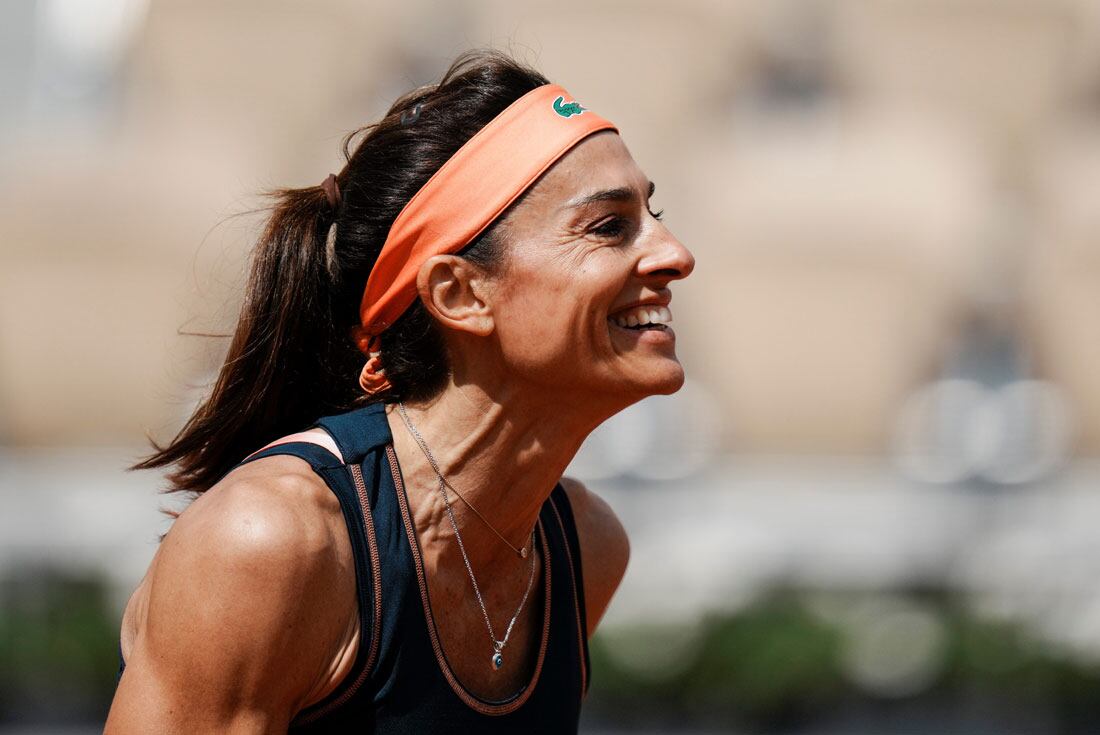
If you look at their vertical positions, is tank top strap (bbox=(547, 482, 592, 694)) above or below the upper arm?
above

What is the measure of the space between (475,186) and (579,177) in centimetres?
19

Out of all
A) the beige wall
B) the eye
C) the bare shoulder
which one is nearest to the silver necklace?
the bare shoulder

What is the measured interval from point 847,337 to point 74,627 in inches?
278

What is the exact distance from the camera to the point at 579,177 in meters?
2.83

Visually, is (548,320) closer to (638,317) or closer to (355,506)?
(638,317)

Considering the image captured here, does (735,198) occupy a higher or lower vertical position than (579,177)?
higher

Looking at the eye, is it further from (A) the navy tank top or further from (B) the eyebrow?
(A) the navy tank top

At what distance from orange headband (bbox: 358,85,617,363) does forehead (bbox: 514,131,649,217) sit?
0.02 m

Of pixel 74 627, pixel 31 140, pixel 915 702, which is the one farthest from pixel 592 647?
pixel 31 140

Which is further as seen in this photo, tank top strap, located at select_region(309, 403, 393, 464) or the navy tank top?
tank top strap, located at select_region(309, 403, 393, 464)

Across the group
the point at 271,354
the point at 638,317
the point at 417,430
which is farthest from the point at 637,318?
the point at 271,354

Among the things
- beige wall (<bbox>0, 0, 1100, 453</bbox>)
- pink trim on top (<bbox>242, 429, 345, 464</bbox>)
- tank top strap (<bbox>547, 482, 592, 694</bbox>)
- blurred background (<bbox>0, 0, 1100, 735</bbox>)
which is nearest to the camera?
pink trim on top (<bbox>242, 429, 345, 464</bbox>)

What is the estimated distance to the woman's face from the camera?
275 cm

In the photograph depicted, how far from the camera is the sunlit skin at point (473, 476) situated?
2402mm
